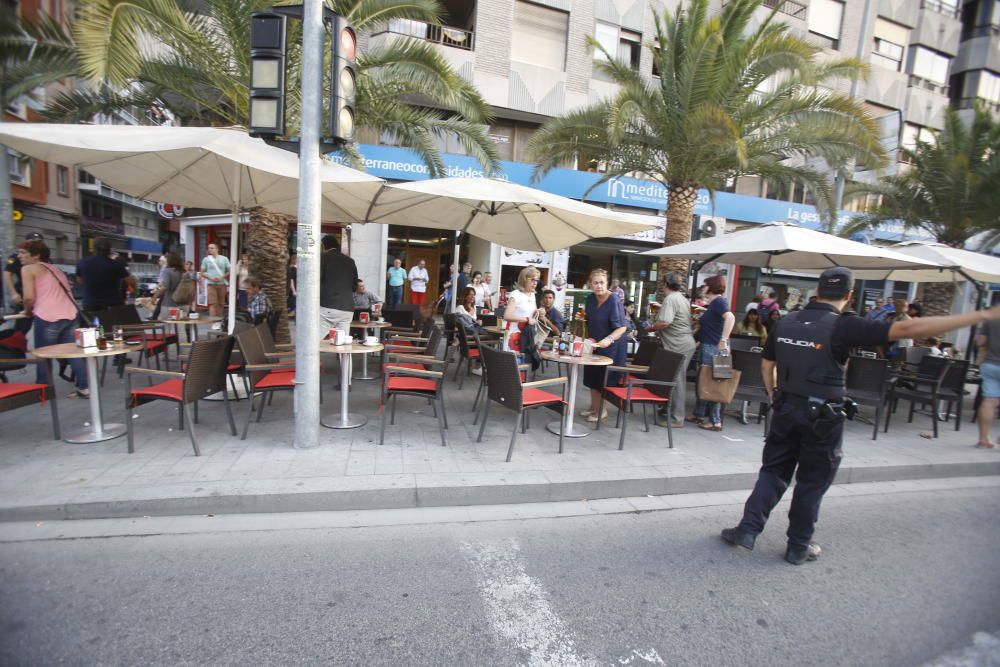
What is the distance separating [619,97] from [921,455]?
752 cm

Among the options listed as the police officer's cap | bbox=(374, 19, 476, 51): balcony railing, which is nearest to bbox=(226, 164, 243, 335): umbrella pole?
the police officer's cap

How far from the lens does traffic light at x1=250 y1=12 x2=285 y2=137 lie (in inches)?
161

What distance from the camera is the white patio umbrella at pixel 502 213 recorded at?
558 cm

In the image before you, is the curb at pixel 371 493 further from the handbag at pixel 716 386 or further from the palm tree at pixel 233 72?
the palm tree at pixel 233 72

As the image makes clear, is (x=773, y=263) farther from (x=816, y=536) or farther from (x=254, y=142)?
(x=254, y=142)

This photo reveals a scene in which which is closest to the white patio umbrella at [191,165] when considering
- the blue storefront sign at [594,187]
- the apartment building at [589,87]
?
the blue storefront sign at [594,187]

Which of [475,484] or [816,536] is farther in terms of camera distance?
[475,484]

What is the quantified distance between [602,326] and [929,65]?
29243 millimetres

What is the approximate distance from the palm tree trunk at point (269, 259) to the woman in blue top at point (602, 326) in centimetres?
535

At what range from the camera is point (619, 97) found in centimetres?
938

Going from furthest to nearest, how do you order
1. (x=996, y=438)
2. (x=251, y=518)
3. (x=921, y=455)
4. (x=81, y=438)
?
(x=996, y=438), (x=921, y=455), (x=81, y=438), (x=251, y=518)

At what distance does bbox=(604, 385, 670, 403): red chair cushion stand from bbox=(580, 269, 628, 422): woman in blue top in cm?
35

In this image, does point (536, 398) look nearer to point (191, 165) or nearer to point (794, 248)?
point (794, 248)

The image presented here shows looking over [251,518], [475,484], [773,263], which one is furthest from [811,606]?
[773,263]
